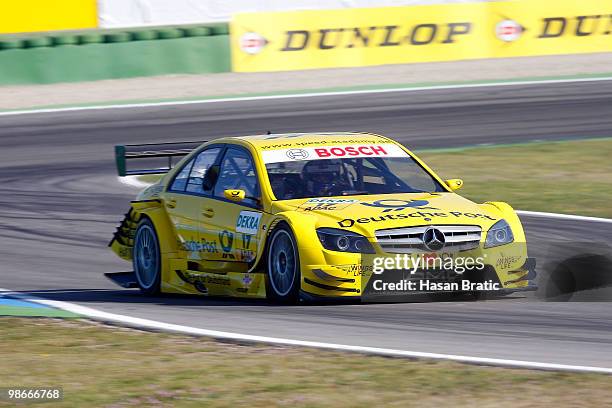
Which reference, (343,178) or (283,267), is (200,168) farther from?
(283,267)

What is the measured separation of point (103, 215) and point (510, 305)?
6.78 meters

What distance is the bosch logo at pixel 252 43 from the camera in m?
28.1

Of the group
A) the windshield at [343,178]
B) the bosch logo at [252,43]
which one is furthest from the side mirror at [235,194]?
the bosch logo at [252,43]

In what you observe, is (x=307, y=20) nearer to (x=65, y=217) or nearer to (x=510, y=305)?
(x=65, y=217)

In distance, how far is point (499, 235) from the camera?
9.22m

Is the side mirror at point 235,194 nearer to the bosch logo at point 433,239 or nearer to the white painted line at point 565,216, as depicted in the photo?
the bosch logo at point 433,239

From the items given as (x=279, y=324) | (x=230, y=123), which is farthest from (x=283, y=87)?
(x=279, y=324)

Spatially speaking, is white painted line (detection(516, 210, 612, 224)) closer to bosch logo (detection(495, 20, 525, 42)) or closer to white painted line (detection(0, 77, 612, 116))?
white painted line (detection(0, 77, 612, 116))

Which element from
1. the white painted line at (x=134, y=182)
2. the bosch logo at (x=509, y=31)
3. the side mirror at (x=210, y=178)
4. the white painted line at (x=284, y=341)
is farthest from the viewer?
the bosch logo at (x=509, y=31)

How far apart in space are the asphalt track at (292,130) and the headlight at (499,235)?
421 mm

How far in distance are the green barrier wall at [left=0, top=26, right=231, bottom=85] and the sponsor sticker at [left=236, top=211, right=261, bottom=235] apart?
17059mm

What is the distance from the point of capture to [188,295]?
10.5m

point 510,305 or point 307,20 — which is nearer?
point 510,305

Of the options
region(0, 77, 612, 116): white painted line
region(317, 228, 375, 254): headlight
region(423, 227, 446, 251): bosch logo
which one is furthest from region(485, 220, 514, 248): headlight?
region(0, 77, 612, 116): white painted line
